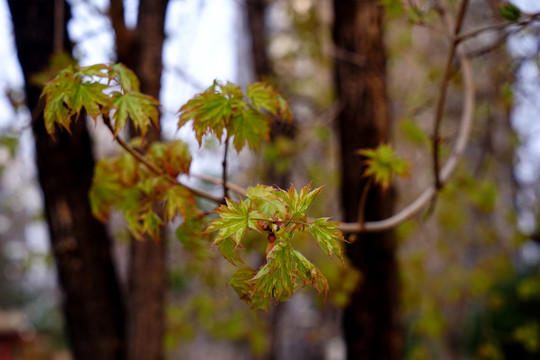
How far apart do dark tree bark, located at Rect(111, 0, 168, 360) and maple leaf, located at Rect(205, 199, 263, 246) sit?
159 centimetres

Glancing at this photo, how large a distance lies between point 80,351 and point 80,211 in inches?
32.8

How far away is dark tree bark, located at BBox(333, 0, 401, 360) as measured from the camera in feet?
10.2

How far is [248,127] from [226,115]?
0.09m

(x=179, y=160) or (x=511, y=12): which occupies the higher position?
(x=511, y=12)

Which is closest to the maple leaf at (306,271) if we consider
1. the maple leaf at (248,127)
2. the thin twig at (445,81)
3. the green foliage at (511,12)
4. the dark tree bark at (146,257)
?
the maple leaf at (248,127)

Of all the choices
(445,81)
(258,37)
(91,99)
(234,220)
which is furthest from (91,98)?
(258,37)

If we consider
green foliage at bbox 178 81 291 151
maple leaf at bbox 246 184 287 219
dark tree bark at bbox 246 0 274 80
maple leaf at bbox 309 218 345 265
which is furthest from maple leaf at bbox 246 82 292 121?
dark tree bark at bbox 246 0 274 80

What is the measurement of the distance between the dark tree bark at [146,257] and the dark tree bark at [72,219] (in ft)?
0.55

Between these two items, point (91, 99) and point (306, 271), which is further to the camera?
point (91, 99)

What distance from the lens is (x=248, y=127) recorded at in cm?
156

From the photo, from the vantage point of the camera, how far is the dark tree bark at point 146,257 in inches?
110

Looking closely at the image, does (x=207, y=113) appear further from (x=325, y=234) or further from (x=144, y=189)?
(x=325, y=234)

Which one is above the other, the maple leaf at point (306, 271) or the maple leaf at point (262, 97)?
the maple leaf at point (262, 97)

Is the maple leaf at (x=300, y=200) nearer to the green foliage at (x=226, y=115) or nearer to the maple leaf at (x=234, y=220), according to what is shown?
the maple leaf at (x=234, y=220)
